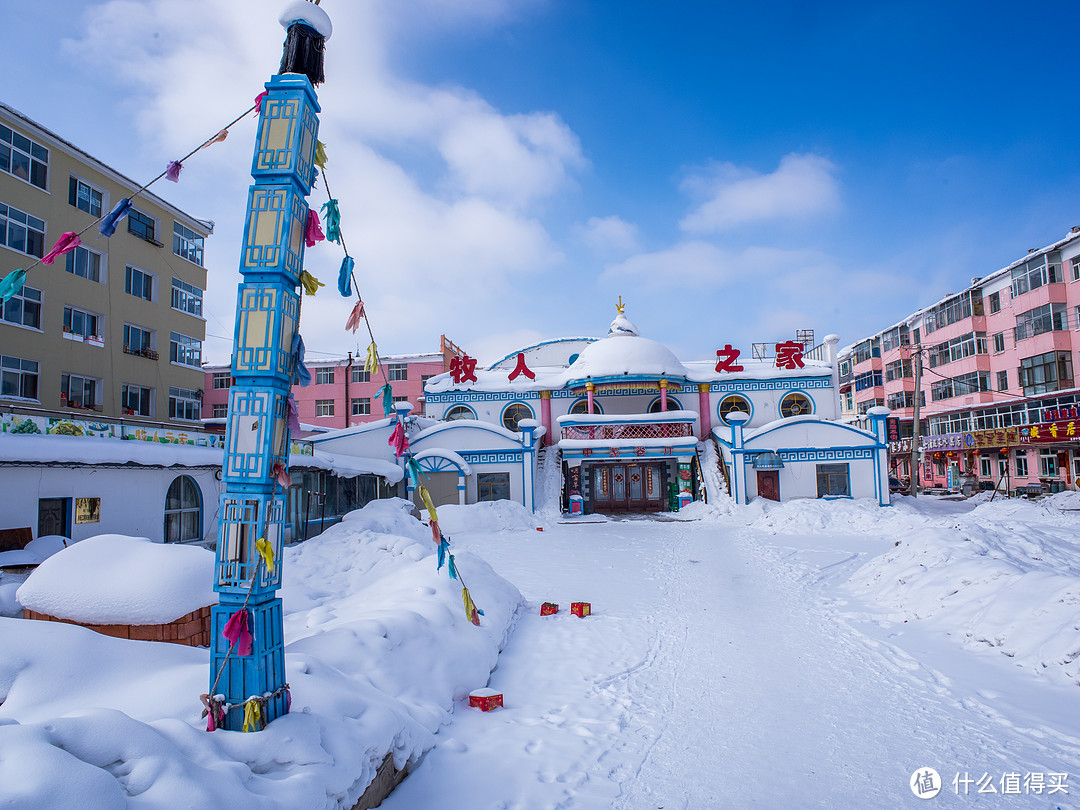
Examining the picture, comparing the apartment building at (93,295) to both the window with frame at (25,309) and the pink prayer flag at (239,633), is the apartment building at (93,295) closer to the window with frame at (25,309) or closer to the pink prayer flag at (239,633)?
the window with frame at (25,309)

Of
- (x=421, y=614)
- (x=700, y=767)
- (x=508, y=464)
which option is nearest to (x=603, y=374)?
(x=508, y=464)

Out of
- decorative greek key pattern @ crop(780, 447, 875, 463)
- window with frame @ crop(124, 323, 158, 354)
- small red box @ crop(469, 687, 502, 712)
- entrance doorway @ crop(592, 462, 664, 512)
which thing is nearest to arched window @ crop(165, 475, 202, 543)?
window with frame @ crop(124, 323, 158, 354)

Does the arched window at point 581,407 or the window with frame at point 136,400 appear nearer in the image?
the window with frame at point 136,400

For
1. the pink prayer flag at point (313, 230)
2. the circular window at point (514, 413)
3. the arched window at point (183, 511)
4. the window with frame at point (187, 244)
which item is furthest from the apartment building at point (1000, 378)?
the window with frame at point (187, 244)

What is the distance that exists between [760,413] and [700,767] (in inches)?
983

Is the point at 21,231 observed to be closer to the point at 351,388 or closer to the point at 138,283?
the point at 138,283

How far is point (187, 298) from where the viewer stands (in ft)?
69.7

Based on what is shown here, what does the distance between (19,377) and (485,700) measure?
16.5 metres

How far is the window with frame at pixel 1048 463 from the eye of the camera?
29.9 meters

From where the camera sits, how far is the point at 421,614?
6426 millimetres

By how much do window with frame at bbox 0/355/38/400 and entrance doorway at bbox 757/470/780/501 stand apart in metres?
22.5

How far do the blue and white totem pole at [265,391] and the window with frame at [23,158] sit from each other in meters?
15.8

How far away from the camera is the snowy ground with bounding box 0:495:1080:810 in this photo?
3.16 meters

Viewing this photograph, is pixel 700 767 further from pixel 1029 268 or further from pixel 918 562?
pixel 1029 268
